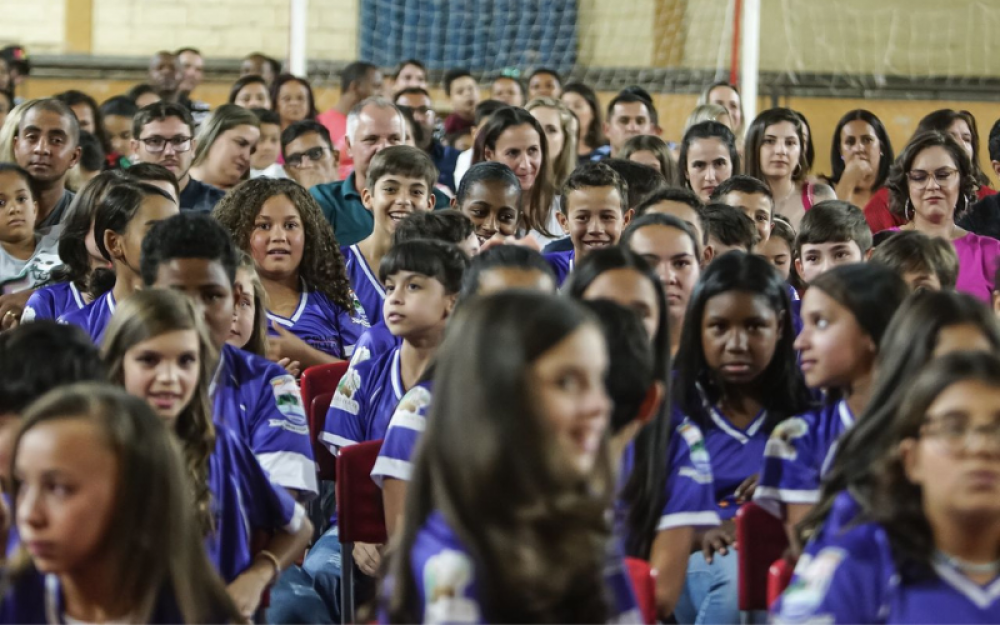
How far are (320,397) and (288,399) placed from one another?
483 millimetres

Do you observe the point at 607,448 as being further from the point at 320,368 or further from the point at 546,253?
the point at 546,253

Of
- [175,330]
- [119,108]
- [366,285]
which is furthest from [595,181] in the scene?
[119,108]

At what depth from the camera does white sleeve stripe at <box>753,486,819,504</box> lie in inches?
86.9

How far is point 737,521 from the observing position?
2.19 metres

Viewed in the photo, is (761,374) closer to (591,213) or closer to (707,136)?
(591,213)

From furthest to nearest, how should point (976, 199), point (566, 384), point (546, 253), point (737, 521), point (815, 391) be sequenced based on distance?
point (976, 199)
point (546, 253)
point (815, 391)
point (737, 521)
point (566, 384)

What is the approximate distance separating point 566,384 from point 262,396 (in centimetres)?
128

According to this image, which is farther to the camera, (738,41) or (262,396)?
(738,41)

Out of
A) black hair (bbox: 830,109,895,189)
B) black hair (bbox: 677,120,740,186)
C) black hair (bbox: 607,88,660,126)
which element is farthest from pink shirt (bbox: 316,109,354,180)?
black hair (bbox: 830,109,895,189)

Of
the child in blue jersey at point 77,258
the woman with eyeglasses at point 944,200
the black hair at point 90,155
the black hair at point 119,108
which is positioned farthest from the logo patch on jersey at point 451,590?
the black hair at point 119,108

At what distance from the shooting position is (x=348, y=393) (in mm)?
2949

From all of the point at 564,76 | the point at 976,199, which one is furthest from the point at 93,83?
the point at 976,199

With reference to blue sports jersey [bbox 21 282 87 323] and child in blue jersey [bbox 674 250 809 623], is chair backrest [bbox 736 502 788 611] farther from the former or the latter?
blue sports jersey [bbox 21 282 87 323]

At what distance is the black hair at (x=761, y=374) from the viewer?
8.51 ft
